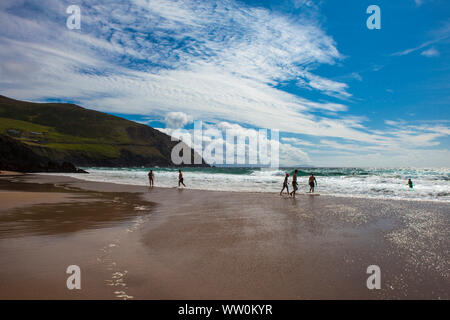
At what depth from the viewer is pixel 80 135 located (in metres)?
168

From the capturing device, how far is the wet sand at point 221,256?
440cm

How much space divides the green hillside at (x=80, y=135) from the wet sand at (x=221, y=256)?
4876 inches

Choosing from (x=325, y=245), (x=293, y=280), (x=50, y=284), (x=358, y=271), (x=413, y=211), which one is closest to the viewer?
(x=50, y=284)

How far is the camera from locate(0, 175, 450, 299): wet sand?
173 inches

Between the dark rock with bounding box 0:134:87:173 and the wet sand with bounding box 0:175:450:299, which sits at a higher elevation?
the dark rock with bounding box 0:134:87:173

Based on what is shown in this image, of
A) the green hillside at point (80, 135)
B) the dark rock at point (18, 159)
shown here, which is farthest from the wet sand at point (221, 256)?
the green hillside at point (80, 135)

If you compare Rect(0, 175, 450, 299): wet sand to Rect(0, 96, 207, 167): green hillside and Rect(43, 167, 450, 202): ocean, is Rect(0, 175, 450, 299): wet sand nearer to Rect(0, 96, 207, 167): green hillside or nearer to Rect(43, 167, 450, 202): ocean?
Rect(43, 167, 450, 202): ocean

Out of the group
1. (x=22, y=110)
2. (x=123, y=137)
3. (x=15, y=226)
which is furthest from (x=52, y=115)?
(x=15, y=226)

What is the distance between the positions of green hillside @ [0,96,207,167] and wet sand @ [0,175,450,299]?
406 ft

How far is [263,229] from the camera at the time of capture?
9227 millimetres

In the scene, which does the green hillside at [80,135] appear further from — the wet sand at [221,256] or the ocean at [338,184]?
the wet sand at [221,256]

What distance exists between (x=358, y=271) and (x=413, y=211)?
1038 centimetres

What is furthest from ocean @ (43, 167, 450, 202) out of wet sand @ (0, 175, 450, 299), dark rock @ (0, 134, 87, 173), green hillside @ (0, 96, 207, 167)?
green hillside @ (0, 96, 207, 167)
